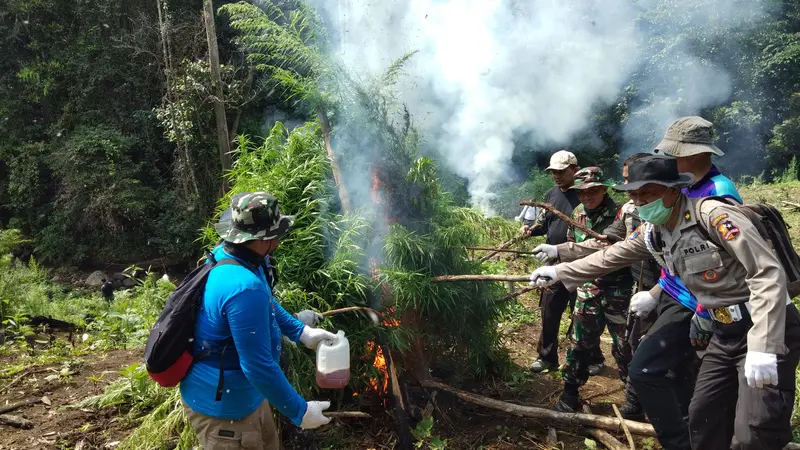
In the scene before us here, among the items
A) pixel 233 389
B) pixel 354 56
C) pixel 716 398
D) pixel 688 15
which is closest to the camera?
pixel 233 389

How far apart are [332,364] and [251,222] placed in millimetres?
928

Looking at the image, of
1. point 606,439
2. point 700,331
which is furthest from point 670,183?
point 606,439

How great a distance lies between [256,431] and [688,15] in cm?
2222

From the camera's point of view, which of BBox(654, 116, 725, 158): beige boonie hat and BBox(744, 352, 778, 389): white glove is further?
BBox(654, 116, 725, 158): beige boonie hat

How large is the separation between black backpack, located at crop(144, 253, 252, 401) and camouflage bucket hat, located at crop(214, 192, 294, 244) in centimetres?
12

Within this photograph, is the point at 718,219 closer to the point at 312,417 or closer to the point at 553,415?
the point at 553,415

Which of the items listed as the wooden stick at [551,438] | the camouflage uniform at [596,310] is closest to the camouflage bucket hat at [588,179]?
the camouflage uniform at [596,310]

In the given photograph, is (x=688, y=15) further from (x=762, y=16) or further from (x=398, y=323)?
(x=398, y=323)

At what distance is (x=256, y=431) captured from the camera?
7.98 ft

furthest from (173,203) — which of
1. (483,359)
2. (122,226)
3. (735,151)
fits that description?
(735,151)

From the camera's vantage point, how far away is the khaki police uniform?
2391 millimetres

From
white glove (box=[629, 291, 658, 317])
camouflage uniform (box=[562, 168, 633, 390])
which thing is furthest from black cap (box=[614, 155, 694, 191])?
camouflage uniform (box=[562, 168, 633, 390])

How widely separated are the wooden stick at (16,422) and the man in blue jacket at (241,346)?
2520 mm

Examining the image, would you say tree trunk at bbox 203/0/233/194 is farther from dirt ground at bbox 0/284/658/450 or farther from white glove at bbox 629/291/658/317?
white glove at bbox 629/291/658/317
